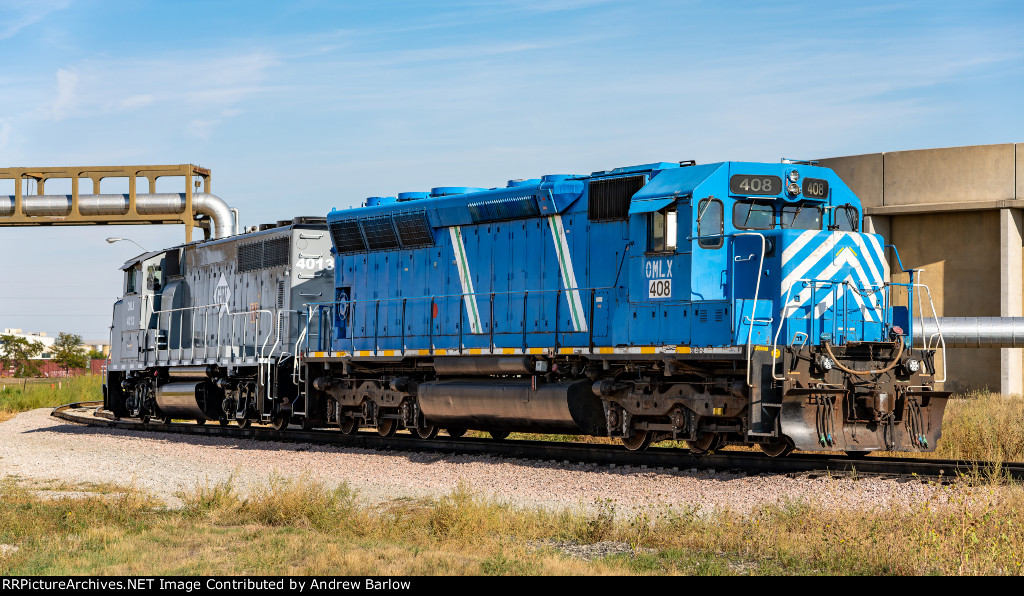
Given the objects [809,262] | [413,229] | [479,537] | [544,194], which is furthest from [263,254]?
[479,537]

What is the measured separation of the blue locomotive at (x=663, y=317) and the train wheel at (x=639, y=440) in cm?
7

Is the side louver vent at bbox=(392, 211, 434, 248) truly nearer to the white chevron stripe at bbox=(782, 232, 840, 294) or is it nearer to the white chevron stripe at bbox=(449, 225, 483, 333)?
the white chevron stripe at bbox=(449, 225, 483, 333)

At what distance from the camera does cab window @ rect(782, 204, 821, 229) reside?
1337 centimetres

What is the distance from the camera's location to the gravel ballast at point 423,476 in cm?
1061

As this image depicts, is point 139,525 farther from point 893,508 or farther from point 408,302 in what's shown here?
point 408,302

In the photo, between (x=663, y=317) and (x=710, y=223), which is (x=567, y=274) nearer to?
(x=663, y=317)

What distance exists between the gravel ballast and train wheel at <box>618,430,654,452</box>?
2.70 ft

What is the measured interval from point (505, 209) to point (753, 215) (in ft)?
13.4

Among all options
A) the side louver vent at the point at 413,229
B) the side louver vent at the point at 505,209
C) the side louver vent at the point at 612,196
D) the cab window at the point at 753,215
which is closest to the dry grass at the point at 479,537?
the cab window at the point at 753,215

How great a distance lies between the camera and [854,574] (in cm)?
704

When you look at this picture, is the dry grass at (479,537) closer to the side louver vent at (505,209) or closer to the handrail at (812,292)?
the handrail at (812,292)

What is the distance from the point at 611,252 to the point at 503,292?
88.5 inches

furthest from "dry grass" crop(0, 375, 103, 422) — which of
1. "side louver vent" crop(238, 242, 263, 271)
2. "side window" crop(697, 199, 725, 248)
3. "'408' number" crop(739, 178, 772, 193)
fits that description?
"'408' number" crop(739, 178, 772, 193)

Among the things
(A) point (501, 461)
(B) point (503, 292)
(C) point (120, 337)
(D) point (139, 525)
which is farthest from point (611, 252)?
(C) point (120, 337)
